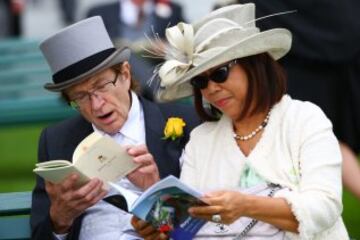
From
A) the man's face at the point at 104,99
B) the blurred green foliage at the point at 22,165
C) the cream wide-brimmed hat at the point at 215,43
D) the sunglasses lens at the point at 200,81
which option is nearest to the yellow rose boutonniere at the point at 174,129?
the man's face at the point at 104,99

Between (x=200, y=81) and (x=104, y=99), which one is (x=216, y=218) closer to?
(x=200, y=81)

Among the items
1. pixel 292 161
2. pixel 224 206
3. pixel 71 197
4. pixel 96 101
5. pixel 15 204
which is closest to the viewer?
pixel 224 206

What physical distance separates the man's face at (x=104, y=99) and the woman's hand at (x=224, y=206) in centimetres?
77

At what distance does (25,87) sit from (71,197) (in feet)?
18.7

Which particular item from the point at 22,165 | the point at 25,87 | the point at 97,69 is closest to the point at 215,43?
the point at 97,69

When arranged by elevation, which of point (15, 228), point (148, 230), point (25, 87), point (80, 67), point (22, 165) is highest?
point (80, 67)

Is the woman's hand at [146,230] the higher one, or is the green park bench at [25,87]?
the woman's hand at [146,230]

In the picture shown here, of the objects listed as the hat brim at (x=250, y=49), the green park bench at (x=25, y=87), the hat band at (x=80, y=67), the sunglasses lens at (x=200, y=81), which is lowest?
the green park bench at (x=25, y=87)

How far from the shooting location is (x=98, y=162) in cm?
410

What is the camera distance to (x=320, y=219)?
3.85 metres

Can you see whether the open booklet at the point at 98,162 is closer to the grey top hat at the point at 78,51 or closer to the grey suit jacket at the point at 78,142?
the grey suit jacket at the point at 78,142

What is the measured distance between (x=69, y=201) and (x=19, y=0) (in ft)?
36.0

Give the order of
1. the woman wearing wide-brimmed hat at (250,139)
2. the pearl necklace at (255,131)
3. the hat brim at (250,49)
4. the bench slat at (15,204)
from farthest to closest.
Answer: the bench slat at (15,204)
the pearl necklace at (255,131)
the hat brim at (250,49)
the woman wearing wide-brimmed hat at (250,139)

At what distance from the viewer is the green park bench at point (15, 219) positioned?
4762mm
